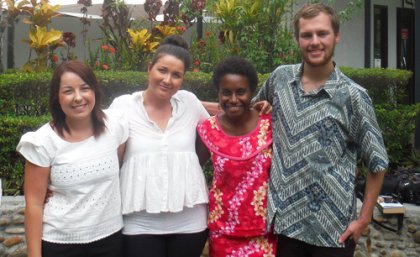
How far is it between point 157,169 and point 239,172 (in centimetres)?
43

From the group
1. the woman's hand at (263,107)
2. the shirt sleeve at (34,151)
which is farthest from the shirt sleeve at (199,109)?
the shirt sleeve at (34,151)

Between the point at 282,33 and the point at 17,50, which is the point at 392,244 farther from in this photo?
the point at 17,50

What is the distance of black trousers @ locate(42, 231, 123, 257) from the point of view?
278cm

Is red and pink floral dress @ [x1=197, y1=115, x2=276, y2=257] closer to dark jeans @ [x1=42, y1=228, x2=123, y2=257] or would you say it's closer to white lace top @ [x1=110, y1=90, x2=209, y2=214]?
white lace top @ [x1=110, y1=90, x2=209, y2=214]

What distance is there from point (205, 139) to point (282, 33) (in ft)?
14.1

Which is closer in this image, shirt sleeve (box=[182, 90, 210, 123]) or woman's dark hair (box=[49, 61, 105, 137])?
woman's dark hair (box=[49, 61, 105, 137])

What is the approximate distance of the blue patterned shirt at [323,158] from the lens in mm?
2855

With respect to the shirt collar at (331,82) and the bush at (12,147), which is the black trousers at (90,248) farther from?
the bush at (12,147)

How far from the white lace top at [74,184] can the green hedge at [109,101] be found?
8.95ft

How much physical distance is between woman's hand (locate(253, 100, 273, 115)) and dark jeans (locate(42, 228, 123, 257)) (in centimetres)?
99

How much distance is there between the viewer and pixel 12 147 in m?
5.41

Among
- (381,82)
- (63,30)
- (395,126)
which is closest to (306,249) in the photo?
(395,126)

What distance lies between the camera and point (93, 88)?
9.50 feet

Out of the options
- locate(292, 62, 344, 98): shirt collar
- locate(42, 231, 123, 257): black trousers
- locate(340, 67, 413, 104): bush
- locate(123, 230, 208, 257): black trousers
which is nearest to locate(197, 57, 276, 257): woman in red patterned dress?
locate(123, 230, 208, 257): black trousers
